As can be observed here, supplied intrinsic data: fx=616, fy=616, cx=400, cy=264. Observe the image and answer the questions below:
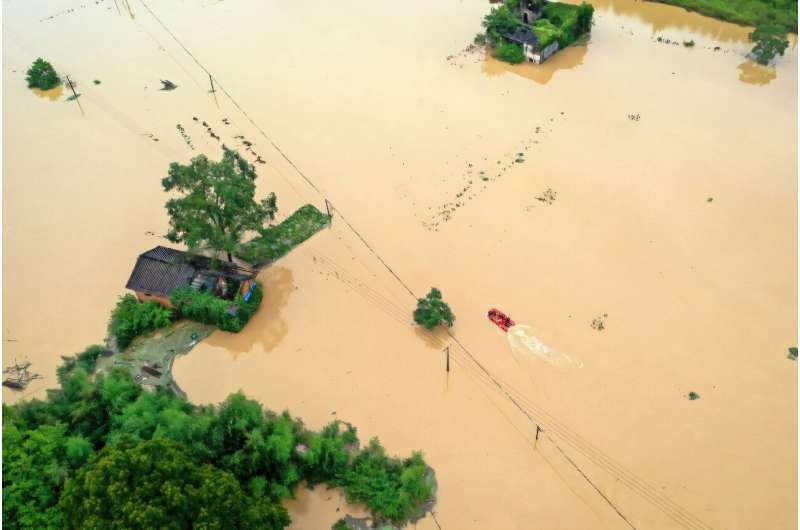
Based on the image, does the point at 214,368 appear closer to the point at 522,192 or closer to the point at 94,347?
the point at 94,347

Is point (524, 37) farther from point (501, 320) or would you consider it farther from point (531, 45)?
point (501, 320)

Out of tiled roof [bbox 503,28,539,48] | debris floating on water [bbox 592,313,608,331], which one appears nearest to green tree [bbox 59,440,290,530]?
debris floating on water [bbox 592,313,608,331]

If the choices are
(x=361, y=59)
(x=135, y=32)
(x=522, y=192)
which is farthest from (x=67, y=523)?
(x=135, y=32)

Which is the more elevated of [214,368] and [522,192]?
[522,192]

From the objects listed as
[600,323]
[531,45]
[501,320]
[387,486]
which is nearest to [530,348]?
[501,320]

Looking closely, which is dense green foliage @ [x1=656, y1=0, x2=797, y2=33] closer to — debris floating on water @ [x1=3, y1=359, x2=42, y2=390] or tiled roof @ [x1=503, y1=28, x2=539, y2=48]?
tiled roof @ [x1=503, y1=28, x2=539, y2=48]

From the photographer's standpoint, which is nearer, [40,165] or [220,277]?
[220,277]
